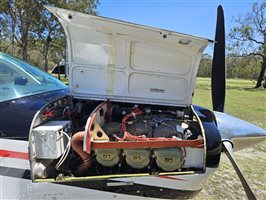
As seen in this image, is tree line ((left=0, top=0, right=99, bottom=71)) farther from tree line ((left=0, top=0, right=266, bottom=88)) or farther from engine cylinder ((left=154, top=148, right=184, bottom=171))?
engine cylinder ((left=154, top=148, right=184, bottom=171))

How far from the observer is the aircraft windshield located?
2329mm

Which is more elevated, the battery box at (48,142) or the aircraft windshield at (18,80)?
the aircraft windshield at (18,80)

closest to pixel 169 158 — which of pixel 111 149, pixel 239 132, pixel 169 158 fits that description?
pixel 169 158

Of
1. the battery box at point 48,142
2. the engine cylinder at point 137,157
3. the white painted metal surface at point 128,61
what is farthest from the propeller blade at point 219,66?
the battery box at point 48,142

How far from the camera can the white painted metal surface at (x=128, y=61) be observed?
222 cm

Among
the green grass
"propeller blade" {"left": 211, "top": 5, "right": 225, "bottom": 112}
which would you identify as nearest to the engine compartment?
"propeller blade" {"left": 211, "top": 5, "right": 225, "bottom": 112}

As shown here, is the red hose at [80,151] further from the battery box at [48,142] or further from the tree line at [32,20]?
the tree line at [32,20]

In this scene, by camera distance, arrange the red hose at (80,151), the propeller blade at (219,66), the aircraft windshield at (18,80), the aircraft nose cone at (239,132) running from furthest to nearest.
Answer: the propeller blade at (219,66) < the aircraft nose cone at (239,132) < the aircraft windshield at (18,80) < the red hose at (80,151)

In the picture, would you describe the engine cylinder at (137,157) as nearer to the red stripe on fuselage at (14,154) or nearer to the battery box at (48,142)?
the battery box at (48,142)

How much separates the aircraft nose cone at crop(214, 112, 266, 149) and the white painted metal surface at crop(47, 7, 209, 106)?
44 centimetres

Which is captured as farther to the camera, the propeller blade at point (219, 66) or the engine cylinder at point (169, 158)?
the propeller blade at point (219, 66)

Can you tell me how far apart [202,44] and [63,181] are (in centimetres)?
167

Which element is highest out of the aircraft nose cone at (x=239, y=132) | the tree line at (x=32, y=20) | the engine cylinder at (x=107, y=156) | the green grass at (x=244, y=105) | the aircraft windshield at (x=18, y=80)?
the tree line at (x=32, y=20)

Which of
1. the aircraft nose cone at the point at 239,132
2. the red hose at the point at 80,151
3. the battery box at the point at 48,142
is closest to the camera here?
the battery box at the point at 48,142
